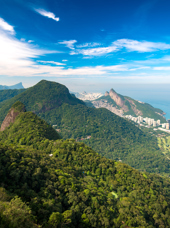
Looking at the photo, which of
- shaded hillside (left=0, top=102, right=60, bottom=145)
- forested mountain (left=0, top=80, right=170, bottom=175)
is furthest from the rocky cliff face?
forested mountain (left=0, top=80, right=170, bottom=175)

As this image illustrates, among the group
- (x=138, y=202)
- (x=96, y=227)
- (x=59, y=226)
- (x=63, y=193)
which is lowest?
(x=138, y=202)

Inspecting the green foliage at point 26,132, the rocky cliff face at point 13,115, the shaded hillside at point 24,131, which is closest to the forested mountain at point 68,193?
the green foliage at point 26,132

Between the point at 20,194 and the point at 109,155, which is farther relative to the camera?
the point at 109,155

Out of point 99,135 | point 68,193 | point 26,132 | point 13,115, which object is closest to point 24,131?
point 26,132

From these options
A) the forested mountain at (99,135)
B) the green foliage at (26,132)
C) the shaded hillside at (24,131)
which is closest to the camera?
the green foliage at (26,132)

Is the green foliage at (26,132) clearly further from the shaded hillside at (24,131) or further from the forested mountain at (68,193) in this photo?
the forested mountain at (68,193)

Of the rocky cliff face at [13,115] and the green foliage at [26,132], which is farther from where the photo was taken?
the rocky cliff face at [13,115]

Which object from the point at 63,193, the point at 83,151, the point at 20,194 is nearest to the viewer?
the point at 20,194

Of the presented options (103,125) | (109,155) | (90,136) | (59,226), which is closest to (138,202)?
(59,226)

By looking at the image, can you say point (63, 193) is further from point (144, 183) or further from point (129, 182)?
point (144, 183)
